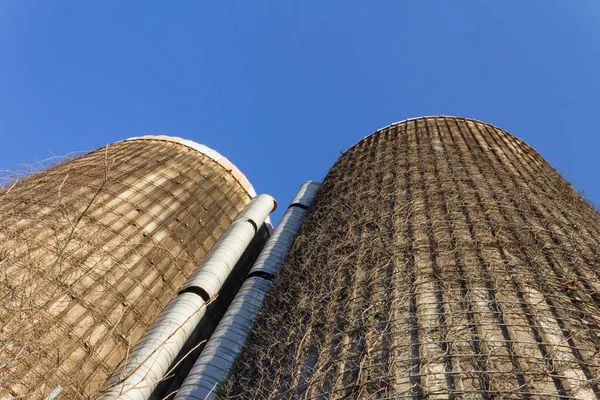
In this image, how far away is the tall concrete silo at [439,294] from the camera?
6414 millimetres

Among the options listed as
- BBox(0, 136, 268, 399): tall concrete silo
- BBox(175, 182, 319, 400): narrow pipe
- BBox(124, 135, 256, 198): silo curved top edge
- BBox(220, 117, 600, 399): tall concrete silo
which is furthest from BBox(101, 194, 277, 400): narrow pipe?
BBox(124, 135, 256, 198): silo curved top edge

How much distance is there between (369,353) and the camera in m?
7.11

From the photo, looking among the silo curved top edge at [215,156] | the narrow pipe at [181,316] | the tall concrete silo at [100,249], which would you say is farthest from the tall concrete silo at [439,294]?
the silo curved top edge at [215,156]

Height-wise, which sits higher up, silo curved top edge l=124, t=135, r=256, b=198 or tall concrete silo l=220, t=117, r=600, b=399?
silo curved top edge l=124, t=135, r=256, b=198

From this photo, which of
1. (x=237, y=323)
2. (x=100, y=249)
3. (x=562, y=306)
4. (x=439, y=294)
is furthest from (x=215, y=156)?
(x=562, y=306)

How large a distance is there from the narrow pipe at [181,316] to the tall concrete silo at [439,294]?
80.2 inches

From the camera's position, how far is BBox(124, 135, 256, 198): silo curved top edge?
20.3 m

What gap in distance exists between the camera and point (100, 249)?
12.4m

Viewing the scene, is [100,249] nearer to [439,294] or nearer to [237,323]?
[237,323]

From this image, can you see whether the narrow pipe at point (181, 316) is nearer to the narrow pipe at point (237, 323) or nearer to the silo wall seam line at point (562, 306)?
the narrow pipe at point (237, 323)

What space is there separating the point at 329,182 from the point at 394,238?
609 cm

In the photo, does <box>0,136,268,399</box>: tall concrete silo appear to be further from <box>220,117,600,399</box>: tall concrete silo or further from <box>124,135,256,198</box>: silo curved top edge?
<box>220,117,600,399</box>: tall concrete silo

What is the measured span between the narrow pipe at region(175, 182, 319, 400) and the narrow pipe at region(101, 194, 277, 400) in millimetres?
753

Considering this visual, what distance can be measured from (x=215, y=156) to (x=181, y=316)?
402 inches
